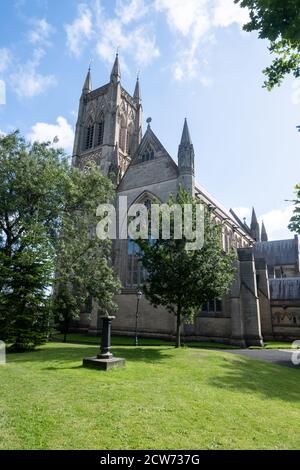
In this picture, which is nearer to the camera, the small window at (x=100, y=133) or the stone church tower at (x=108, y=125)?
the stone church tower at (x=108, y=125)

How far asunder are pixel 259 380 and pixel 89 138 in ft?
129

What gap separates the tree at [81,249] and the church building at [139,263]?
462 cm

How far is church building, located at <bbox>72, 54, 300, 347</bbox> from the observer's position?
80.6 feet

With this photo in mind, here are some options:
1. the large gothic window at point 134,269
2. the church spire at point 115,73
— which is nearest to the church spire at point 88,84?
the church spire at point 115,73

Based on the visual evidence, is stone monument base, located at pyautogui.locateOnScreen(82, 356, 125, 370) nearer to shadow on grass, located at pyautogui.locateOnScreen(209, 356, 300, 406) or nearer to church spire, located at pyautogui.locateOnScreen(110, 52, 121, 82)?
shadow on grass, located at pyautogui.locateOnScreen(209, 356, 300, 406)

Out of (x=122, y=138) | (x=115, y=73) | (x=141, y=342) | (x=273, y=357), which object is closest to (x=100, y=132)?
(x=122, y=138)

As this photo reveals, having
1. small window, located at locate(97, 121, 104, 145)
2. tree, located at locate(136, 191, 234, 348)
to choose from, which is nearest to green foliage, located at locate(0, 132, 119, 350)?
tree, located at locate(136, 191, 234, 348)

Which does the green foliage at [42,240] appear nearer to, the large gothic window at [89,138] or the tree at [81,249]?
the tree at [81,249]

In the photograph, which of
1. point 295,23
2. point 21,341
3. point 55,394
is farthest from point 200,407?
point 21,341

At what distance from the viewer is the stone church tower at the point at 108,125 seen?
38281 millimetres

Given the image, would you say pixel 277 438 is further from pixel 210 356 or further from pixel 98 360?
pixel 210 356

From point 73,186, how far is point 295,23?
1709cm

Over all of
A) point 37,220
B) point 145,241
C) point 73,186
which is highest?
point 73,186
